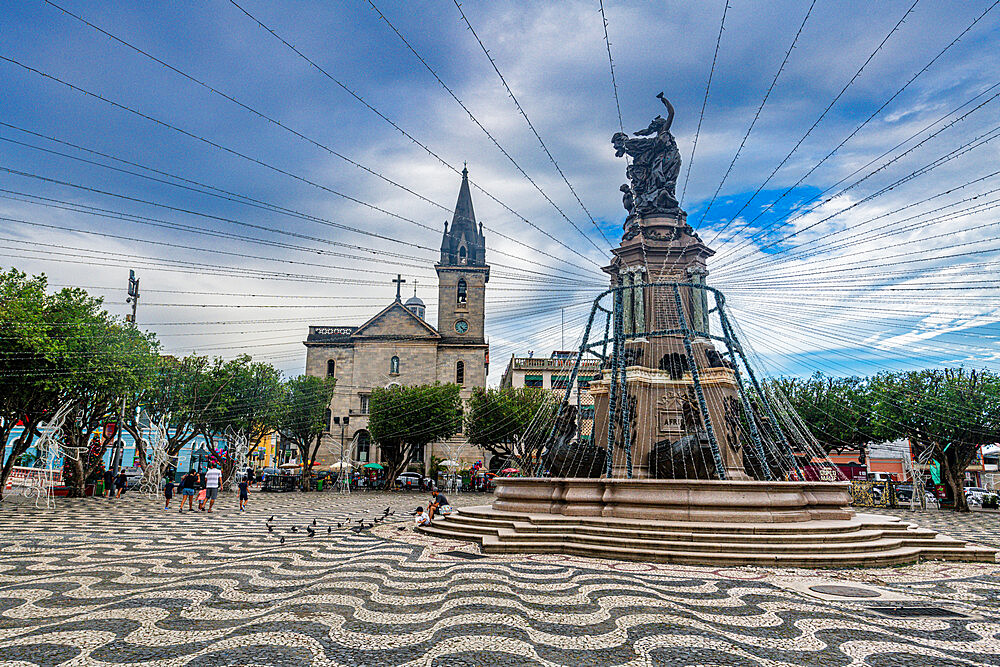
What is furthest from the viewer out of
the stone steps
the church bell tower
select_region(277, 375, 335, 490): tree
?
the church bell tower

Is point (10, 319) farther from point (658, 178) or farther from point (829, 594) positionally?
point (829, 594)

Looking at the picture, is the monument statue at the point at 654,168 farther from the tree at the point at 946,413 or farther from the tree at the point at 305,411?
the tree at the point at 305,411

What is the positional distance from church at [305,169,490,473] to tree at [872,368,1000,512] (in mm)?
35334

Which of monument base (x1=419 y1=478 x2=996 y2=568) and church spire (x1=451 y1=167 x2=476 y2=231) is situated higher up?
church spire (x1=451 y1=167 x2=476 y2=231)

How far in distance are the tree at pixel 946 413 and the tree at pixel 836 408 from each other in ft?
2.82

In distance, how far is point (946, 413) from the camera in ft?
92.2

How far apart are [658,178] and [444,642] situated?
18558 millimetres

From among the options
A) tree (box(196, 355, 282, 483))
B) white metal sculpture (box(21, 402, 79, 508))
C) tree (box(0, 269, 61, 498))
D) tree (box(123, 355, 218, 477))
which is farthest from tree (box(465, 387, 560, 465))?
tree (box(0, 269, 61, 498))

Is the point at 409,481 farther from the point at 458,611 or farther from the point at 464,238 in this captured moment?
the point at 458,611

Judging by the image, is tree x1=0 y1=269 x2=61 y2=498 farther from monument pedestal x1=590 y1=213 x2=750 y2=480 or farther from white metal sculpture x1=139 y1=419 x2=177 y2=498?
monument pedestal x1=590 y1=213 x2=750 y2=480

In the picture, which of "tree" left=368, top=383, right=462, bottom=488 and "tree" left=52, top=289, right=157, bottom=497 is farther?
"tree" left=368, top=383, right=462, bottom=488

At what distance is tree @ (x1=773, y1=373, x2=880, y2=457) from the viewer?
3194cm

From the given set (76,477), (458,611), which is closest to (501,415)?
(76,477)

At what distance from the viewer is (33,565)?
993 cm
